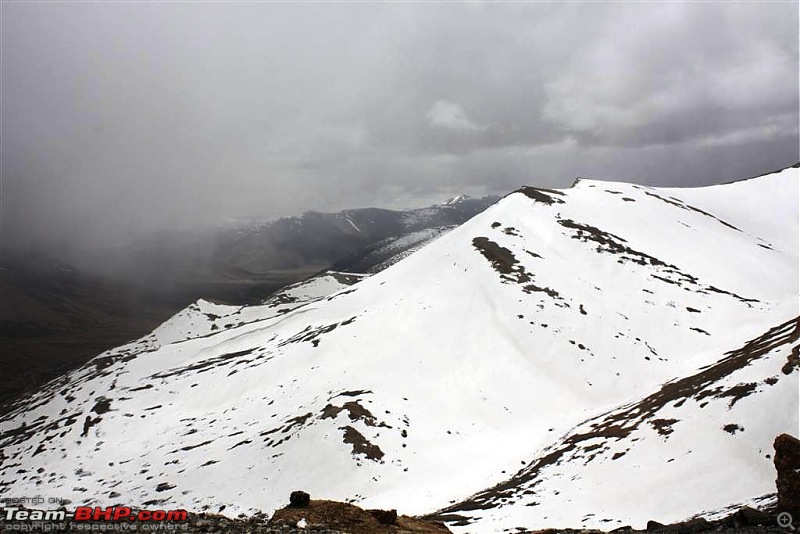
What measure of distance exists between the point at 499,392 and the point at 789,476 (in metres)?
44.0

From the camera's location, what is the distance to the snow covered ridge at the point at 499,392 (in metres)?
28.8

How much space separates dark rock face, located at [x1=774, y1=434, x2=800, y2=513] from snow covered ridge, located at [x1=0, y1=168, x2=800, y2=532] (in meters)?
6.50

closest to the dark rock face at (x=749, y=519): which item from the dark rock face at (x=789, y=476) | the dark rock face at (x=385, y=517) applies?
the dark rock face at (x=789, y=476)

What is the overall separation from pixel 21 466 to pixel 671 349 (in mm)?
108919

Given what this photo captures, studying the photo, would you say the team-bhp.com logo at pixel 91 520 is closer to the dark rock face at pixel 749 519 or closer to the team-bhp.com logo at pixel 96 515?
the team-bhp.com logo at pixel 96 515

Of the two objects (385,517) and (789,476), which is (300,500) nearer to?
(385,517)

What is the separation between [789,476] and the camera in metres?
14.5

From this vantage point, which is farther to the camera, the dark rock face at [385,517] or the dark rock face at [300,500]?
the dark rock face at [300,500]

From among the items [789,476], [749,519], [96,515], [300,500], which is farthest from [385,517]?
[789,476]

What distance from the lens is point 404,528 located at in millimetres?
15000

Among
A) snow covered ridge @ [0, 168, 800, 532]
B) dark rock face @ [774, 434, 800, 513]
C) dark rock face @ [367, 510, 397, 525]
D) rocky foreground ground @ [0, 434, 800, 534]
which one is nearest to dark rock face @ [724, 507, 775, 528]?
rocky foreground ground @ [0, 434, 800, 534]

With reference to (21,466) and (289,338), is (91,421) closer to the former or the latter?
(21,466)

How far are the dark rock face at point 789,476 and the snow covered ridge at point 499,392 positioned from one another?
650cm

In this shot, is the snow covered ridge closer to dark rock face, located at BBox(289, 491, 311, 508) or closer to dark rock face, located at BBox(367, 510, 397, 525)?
dark rock face, located at BBox(367, 510, 397, 525)
